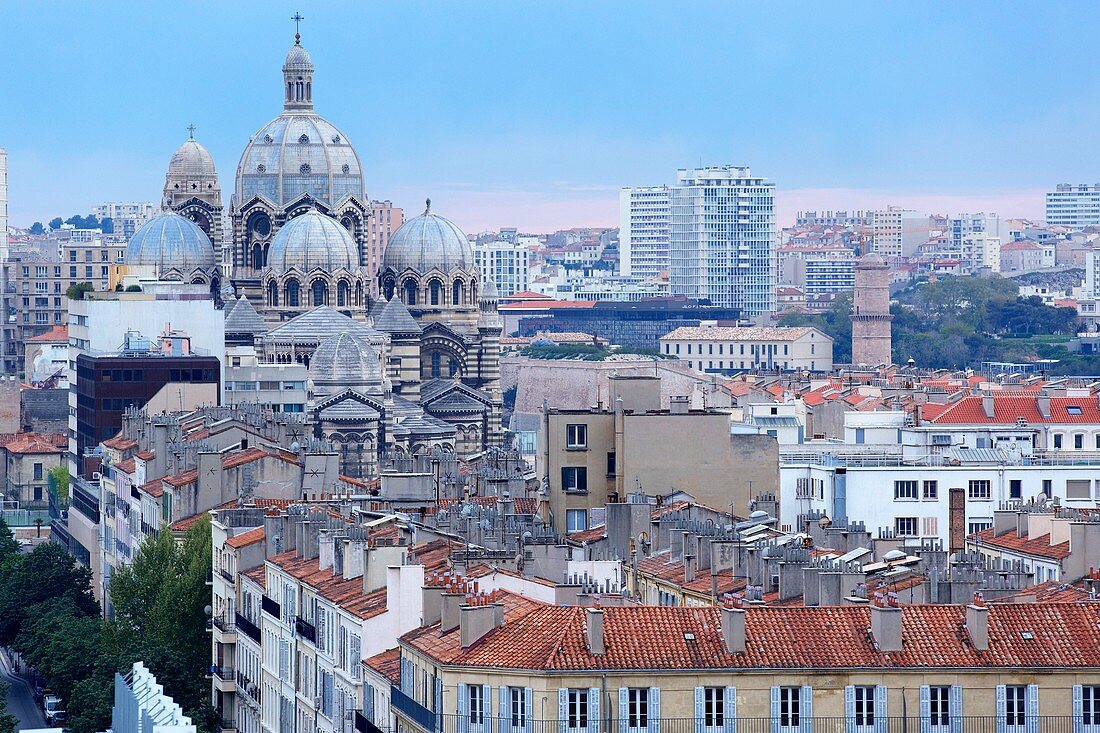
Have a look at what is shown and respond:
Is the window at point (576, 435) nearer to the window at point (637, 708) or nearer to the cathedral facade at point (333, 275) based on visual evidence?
the window at point (637, 708)

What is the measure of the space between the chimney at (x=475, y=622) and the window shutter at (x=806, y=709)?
334 cm

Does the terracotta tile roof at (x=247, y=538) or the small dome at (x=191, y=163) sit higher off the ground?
the small dome at (x=191, y=163)

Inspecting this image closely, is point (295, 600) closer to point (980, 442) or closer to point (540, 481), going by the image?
point (540, 481)

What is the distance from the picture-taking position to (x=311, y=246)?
127438mm

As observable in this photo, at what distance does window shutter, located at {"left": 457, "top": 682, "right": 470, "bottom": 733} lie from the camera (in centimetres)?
3428

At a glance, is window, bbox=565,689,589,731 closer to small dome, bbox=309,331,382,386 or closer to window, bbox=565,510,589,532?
window, bbox=565,510,589,532

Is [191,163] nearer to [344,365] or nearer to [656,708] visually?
[344,365]

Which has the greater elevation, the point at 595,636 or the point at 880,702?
the point at 595,636

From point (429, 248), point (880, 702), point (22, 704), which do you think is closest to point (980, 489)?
point (22, 704)

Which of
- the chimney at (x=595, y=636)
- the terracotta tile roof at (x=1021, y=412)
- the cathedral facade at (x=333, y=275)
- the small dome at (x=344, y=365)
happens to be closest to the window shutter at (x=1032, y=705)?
the chimney at (x=595, y=636)

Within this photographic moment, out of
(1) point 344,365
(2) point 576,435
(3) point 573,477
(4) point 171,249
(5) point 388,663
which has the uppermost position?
(4) point 171,249

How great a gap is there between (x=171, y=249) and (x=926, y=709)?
333ft

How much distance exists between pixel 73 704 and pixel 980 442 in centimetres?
2304

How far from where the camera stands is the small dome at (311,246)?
127438mm
